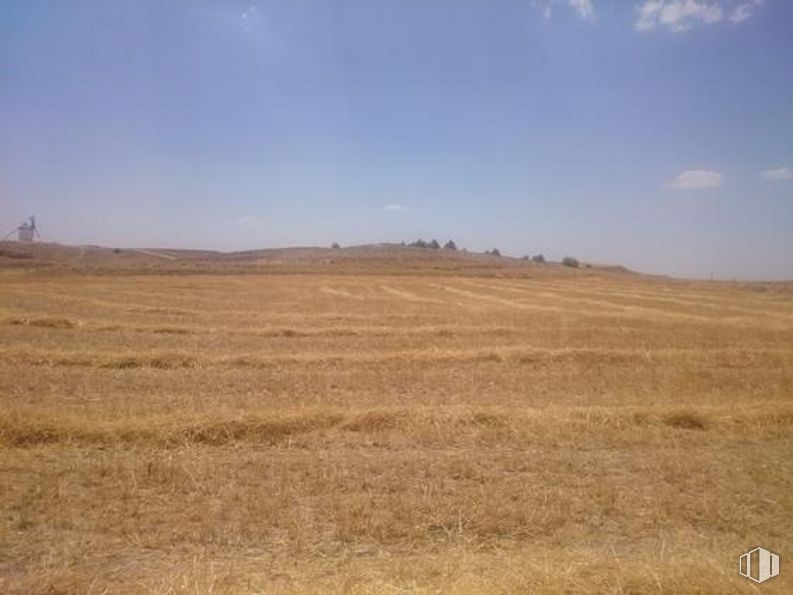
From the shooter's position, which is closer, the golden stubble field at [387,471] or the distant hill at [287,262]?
the golden stubble field at [387,471]

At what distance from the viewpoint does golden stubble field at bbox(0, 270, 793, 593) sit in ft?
16.5

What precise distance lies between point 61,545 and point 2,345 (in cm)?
1412

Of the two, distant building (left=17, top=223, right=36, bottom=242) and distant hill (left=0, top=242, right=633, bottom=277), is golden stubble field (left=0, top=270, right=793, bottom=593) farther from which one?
distant building (left=17, top=223, right=36, bottom=242)

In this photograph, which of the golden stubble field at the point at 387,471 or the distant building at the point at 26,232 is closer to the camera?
the golden stubble field at the point at 387,471

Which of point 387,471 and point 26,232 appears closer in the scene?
point 387,471

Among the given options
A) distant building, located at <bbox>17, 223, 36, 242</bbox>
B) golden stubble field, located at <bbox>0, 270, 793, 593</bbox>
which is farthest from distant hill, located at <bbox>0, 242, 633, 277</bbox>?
golden stubble field, located at <bbox>0, 270, 793, 593</bbox>

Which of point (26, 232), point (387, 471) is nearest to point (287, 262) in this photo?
point (26, 232)

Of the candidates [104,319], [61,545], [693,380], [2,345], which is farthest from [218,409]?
[104,319]

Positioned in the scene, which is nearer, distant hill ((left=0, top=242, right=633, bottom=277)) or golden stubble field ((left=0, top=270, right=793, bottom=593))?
golden stubble field ((left=0, top=270, right=793, bottom=593))

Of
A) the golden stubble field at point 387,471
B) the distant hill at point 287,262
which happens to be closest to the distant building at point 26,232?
the distant hill at point 287,262

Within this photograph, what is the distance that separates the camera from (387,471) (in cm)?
743

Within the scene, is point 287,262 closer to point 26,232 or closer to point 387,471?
point 26,232

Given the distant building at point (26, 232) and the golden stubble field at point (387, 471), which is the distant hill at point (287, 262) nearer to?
the distant building at point (26, 232)

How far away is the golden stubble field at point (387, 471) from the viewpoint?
502 centimetres
